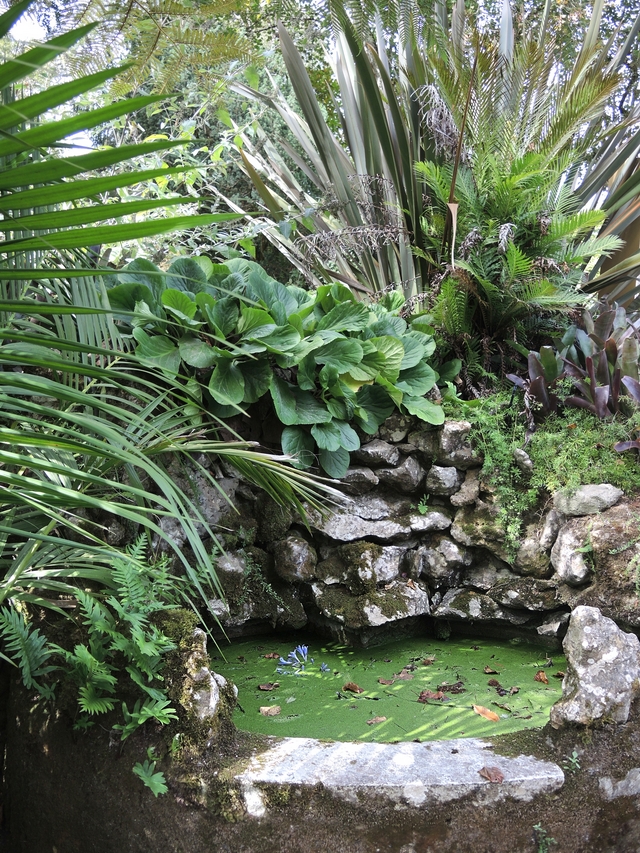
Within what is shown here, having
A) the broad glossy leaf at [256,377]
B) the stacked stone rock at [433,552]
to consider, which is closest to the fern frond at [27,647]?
the stacked stone rock at [433,552]

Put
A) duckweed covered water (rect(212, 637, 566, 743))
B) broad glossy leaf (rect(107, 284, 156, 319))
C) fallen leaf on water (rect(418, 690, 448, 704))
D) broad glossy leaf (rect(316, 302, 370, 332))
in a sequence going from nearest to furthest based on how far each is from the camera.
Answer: duckweed covered water (rect(212, 637, 566, 743)) < fallen leaf on water (rect(418, 690, 448, 704)) < broad glossy leaf (rect(107, 284, 156, 319)) < broad glossy leaf (rect(316, 302, 370, 332))

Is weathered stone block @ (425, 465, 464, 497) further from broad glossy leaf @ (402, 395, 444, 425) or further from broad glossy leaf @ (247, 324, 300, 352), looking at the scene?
broad glossy leaf @ (247, 324, 300, 352)

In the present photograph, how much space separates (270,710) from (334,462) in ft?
3.25

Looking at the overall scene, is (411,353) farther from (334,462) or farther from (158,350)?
(158,350)

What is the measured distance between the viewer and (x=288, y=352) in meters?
2.51

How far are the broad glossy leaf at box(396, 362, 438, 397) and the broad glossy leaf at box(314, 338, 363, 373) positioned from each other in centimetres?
33

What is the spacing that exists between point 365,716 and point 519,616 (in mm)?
895

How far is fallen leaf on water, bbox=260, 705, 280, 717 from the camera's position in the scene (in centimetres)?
207

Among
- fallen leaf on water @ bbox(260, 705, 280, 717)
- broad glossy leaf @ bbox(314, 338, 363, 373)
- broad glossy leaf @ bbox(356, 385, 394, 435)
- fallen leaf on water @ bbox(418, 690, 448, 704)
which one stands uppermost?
broad glossy leaf @ bbox(314, 338, 363, 373)

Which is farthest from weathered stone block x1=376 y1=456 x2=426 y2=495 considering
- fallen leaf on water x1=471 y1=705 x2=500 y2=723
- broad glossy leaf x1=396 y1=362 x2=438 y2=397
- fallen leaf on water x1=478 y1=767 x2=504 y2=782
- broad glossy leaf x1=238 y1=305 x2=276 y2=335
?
fallen leaf on water x1=478 y1=767 x2=504 y2=782

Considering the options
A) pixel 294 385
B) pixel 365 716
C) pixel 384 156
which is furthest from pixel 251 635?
pixel 384 156

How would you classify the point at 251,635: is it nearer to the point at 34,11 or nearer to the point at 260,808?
the point at 260,808

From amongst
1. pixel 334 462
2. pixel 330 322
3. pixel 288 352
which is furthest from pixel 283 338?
Answer: pixel 334 462

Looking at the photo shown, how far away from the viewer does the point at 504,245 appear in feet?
9.66
